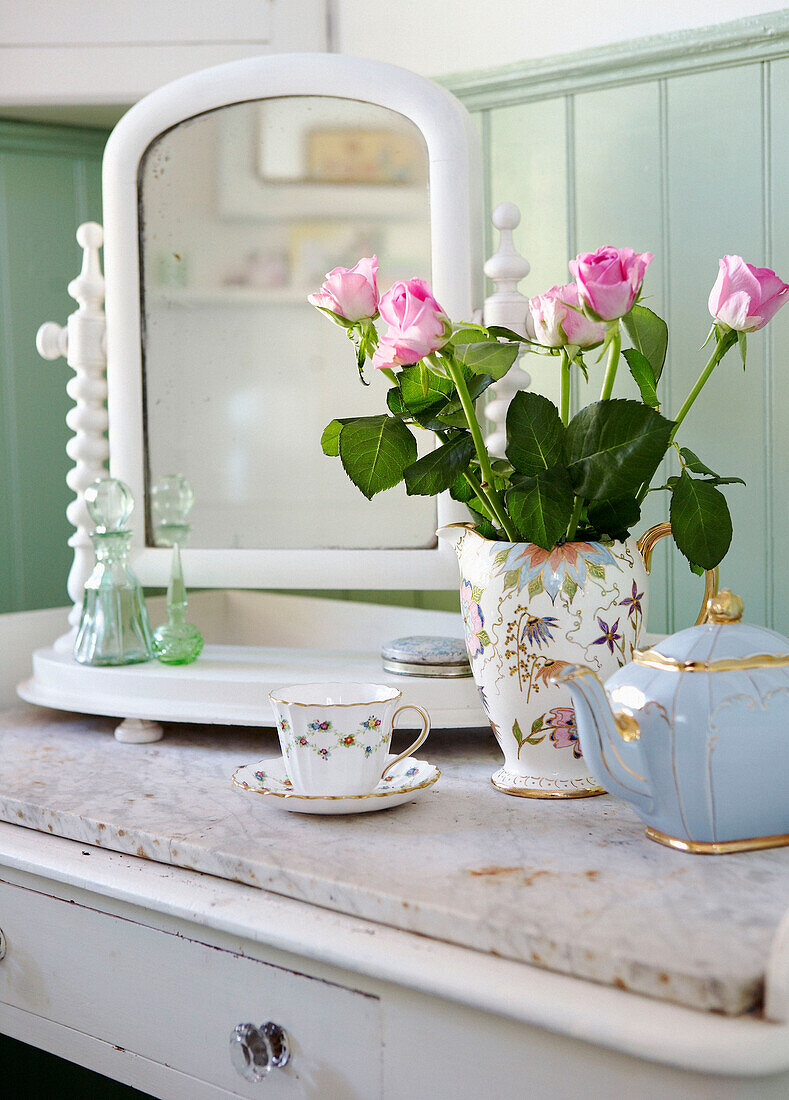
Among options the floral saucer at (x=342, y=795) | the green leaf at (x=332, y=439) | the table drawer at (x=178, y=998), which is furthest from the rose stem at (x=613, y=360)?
the table drawer at (x=178, y=998)

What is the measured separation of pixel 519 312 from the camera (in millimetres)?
1031

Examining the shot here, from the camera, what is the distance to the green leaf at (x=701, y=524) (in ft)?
2.72

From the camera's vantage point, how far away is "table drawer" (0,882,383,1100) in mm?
674

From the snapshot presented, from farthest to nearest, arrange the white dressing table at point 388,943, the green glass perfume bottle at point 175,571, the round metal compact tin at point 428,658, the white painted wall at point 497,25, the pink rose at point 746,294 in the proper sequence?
the white painted wall at point 497,25 < the green glass perfume bottle at point 175,571 < the round metal compact tin at point 428,658 < the pink rose at point 746,294 < the white dressing table at point 388,943

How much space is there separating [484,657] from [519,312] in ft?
1.18

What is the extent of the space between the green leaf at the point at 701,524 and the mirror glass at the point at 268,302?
0.32 m

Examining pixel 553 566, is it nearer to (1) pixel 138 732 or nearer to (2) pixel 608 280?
(2) pixel 608 280

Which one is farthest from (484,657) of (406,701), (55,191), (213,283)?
(55,191)

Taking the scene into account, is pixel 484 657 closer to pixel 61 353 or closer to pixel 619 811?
pixel 619 811

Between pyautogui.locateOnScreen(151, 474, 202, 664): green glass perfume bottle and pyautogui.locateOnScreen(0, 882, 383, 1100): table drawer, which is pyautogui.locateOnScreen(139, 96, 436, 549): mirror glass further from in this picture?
pyautogui.locateOnScreen(0, 882, 383, 1100): table drawer

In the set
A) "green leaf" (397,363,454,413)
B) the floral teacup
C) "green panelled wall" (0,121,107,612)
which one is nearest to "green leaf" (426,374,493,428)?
"green leaf" (397,363,454,413)

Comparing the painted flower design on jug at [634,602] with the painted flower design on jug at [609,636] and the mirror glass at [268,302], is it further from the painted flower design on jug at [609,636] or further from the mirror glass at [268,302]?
the mirror glass at [268,302]

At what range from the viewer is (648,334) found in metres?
0.88

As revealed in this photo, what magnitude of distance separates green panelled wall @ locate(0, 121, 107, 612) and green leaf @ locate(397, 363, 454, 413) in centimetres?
85
